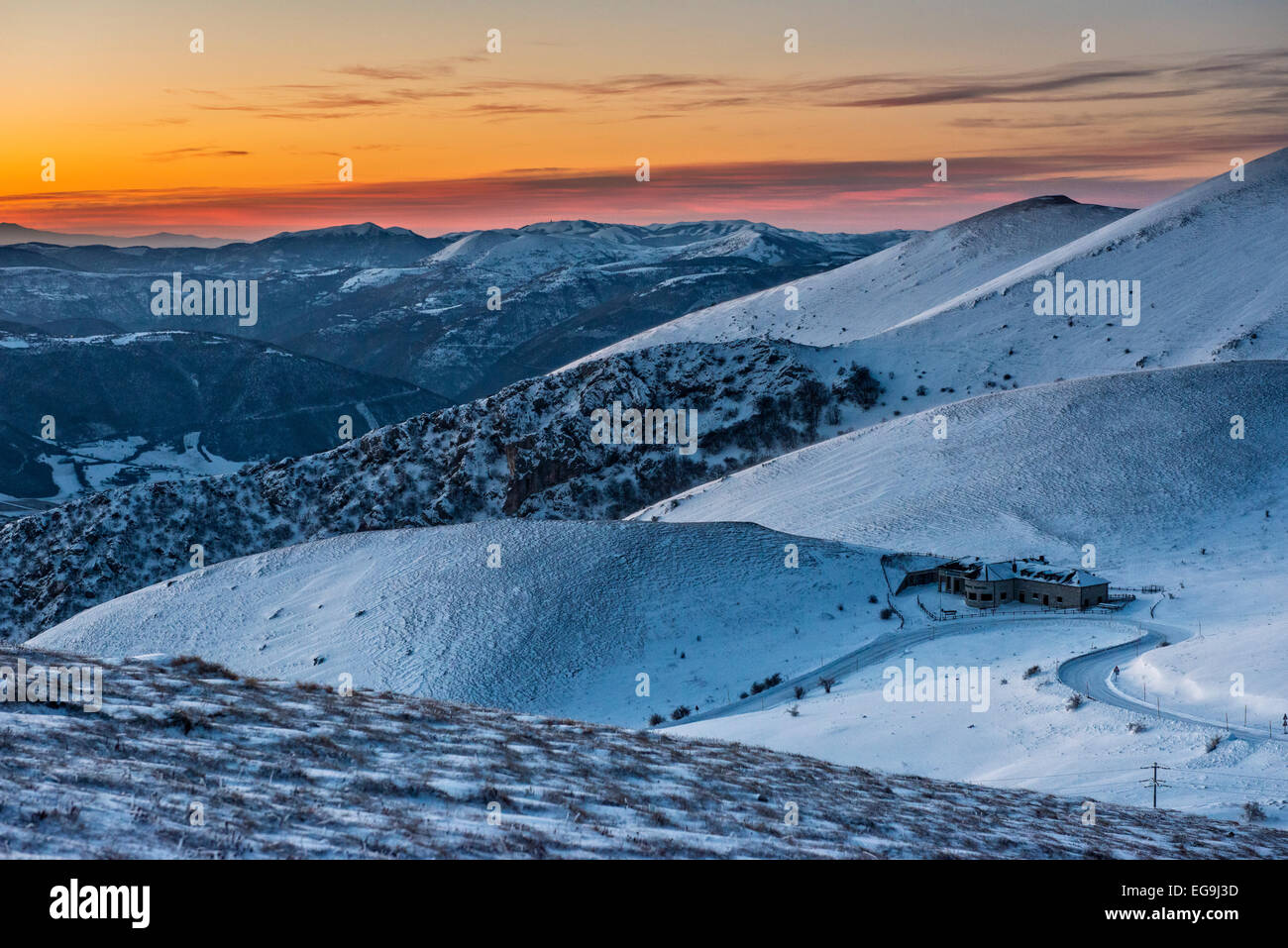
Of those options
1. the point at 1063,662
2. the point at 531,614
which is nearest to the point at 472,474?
the point at 531,614

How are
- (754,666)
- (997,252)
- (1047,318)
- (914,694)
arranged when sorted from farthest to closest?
(997,252), (1047,318), (754,666), (914,694)

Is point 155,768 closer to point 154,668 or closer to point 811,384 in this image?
point 154,668

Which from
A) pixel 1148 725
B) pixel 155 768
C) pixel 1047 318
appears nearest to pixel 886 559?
pixel 1148 725

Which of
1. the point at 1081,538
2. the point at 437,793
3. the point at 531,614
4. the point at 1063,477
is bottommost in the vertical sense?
the point at 531,614

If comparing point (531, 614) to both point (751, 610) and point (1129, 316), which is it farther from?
point (1129, 316)

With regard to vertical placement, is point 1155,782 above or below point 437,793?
below

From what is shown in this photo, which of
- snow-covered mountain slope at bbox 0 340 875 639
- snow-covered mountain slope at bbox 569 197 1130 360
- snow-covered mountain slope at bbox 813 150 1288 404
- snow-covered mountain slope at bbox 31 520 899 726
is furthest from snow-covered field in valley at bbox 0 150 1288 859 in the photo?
snow-covered mountain slope at bbox 569 197 1130 360
